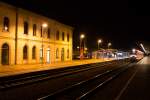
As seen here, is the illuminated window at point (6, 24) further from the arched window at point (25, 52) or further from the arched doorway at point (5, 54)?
the arched window at point (25, 52)

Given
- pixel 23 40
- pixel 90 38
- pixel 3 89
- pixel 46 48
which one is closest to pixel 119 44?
pixel 90 38

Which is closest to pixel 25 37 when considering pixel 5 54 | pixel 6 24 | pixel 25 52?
pixel 25 52

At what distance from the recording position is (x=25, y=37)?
52.7 m

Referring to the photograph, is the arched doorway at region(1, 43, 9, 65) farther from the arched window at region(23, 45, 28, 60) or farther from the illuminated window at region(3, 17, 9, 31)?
the arched window at region(23, 45, 28, 60)

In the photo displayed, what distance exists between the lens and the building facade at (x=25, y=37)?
47.1 m

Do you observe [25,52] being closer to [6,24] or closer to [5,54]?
[5,54]

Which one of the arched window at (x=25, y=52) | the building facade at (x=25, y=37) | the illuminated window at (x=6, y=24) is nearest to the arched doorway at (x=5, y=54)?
the building facade at (x=25, y=37)

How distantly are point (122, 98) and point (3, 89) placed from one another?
24.8 feet

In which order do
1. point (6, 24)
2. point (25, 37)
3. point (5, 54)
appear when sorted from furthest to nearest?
point (25, 37)
point (6, 24)
point (5, 54)

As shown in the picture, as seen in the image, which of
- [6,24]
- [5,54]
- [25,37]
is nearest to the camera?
[5,54]

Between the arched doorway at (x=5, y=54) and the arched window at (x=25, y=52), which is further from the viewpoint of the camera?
the arched window at (x=25, y=52)

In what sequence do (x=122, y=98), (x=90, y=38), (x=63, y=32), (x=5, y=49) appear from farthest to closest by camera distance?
(x=90, y=38) < (x=63, y=32) < (x=5, y=49) < (x=122, y=98)

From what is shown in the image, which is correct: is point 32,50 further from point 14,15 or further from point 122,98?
point 122,98

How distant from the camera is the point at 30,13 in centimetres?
5450
